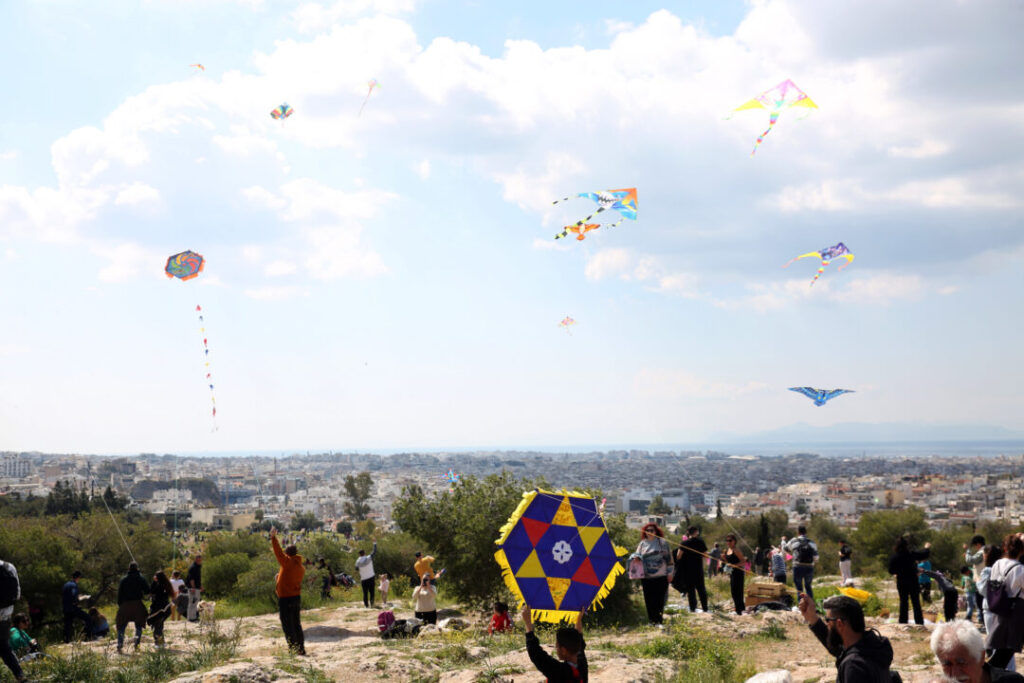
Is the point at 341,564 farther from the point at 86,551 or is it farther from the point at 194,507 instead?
the point at 194,507

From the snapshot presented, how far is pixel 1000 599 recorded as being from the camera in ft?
23.7

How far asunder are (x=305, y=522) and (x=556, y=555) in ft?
183

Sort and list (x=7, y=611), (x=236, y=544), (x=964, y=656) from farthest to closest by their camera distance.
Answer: (x=236, y=544)
(x=7, y=611)
(x=964, y=656)

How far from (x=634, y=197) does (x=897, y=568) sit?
958 centimetres

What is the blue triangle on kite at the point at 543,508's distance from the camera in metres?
7.91

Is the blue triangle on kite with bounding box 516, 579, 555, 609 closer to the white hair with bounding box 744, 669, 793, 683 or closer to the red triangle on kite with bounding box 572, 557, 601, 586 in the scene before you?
the red triangle on kite with bounding box 572, 557, 601, 586

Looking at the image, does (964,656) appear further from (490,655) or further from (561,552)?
(490,655)

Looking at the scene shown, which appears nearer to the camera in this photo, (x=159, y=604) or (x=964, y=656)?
(x=964, y=656)

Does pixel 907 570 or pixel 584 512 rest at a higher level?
pixel 584 512

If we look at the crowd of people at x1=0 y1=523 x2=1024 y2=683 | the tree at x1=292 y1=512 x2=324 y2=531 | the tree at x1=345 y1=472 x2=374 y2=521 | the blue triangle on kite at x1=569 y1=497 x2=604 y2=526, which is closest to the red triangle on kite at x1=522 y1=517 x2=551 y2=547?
the blue triangle on kite at x1=569 y1=497 x2=604 y2=526

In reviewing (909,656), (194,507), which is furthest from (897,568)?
(194,507)

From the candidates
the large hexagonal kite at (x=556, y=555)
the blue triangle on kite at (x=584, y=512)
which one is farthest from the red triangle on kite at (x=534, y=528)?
the blue triangle on kite at (x=584, y=512)

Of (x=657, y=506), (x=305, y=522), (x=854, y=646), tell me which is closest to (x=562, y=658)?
(x=854, y=646)

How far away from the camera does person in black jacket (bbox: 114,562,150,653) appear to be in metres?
12.9
